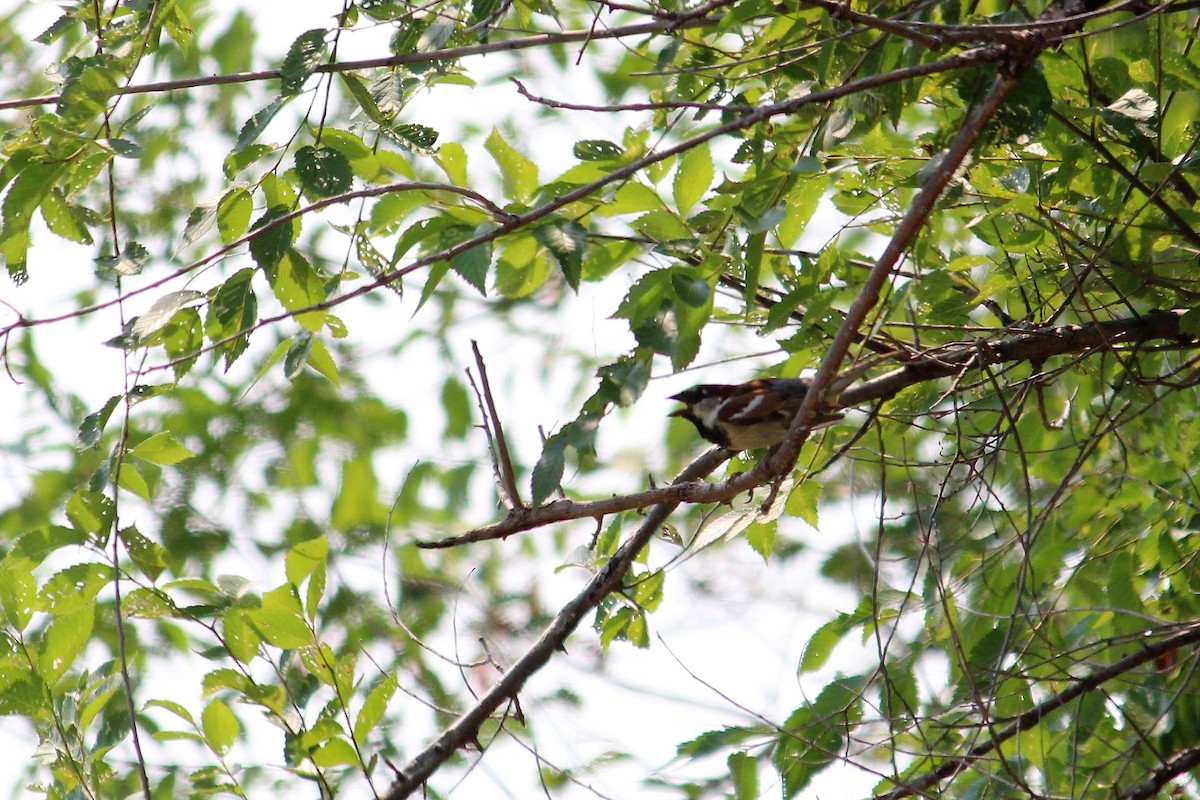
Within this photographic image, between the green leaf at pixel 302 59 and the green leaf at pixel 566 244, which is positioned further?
the green leaf at pixel 302 59

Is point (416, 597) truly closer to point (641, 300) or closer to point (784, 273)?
point (784, 273)

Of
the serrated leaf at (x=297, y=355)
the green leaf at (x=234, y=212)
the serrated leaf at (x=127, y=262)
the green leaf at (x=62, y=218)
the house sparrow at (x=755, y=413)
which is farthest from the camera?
the house sparrow at (x=755, y=413)

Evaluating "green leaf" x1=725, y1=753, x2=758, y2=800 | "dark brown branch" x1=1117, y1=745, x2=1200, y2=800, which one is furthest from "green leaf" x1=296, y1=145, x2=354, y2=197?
"dark brown branch" x1=1117, y1=745, x2=1200, y2=800

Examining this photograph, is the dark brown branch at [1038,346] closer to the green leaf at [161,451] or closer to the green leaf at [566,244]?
the green leaf at [566,244]

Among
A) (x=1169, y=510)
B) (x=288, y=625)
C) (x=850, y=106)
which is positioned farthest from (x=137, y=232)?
(x=1169, y=510)

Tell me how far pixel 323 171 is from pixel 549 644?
2.09 metres

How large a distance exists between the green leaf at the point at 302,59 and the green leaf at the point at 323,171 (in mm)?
171

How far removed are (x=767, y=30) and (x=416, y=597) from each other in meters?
5.53

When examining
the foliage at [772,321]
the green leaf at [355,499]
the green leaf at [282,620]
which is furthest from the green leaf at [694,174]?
the green leaf at [355,499]

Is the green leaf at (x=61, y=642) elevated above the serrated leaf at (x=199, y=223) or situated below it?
below

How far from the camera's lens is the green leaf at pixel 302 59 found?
9.14ft

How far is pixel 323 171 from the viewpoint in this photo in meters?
2.89

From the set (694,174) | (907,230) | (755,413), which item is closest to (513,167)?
(694,174)

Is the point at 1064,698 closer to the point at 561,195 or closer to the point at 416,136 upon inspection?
the point at 561,195
